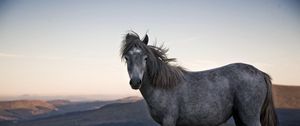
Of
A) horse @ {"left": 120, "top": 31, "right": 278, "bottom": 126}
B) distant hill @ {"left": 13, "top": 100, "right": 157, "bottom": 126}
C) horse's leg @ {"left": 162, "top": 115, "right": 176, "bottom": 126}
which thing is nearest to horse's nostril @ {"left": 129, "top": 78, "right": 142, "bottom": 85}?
horse @ {"left": 120, "top": 31, "right": 278, "bottom": 126}

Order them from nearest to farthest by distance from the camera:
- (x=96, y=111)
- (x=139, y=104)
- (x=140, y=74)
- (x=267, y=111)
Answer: (x=140, y=74)
(x=267, y=111)
(x=139, y=104)
(x=96, y=111)

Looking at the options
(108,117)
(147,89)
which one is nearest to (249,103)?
(147,89)

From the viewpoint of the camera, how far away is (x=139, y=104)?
30.9 metres

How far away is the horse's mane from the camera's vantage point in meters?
4.90

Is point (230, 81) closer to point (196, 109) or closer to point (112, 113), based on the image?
point (196, 109)

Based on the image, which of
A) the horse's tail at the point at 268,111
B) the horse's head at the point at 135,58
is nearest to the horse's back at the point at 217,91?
the horse's tail at the point at 268,111

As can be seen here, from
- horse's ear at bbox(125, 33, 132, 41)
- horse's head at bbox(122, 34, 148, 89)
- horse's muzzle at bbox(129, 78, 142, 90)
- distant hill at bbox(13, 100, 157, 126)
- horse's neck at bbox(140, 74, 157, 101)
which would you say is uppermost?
horse's ear at bbox(125, 33, 132, 41)

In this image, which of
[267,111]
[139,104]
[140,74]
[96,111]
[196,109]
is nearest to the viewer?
[140,74]

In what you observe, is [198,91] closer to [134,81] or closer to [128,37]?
[134,81]

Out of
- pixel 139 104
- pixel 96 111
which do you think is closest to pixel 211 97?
pixel 139 104

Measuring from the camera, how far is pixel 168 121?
4.76 m

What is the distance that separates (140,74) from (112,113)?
28447mm

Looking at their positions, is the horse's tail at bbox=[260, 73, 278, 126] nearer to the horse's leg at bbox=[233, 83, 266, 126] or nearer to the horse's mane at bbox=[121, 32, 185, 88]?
the horse's leg at bbox=[233, 83, 266, 126]

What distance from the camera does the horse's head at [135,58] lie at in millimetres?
4500
